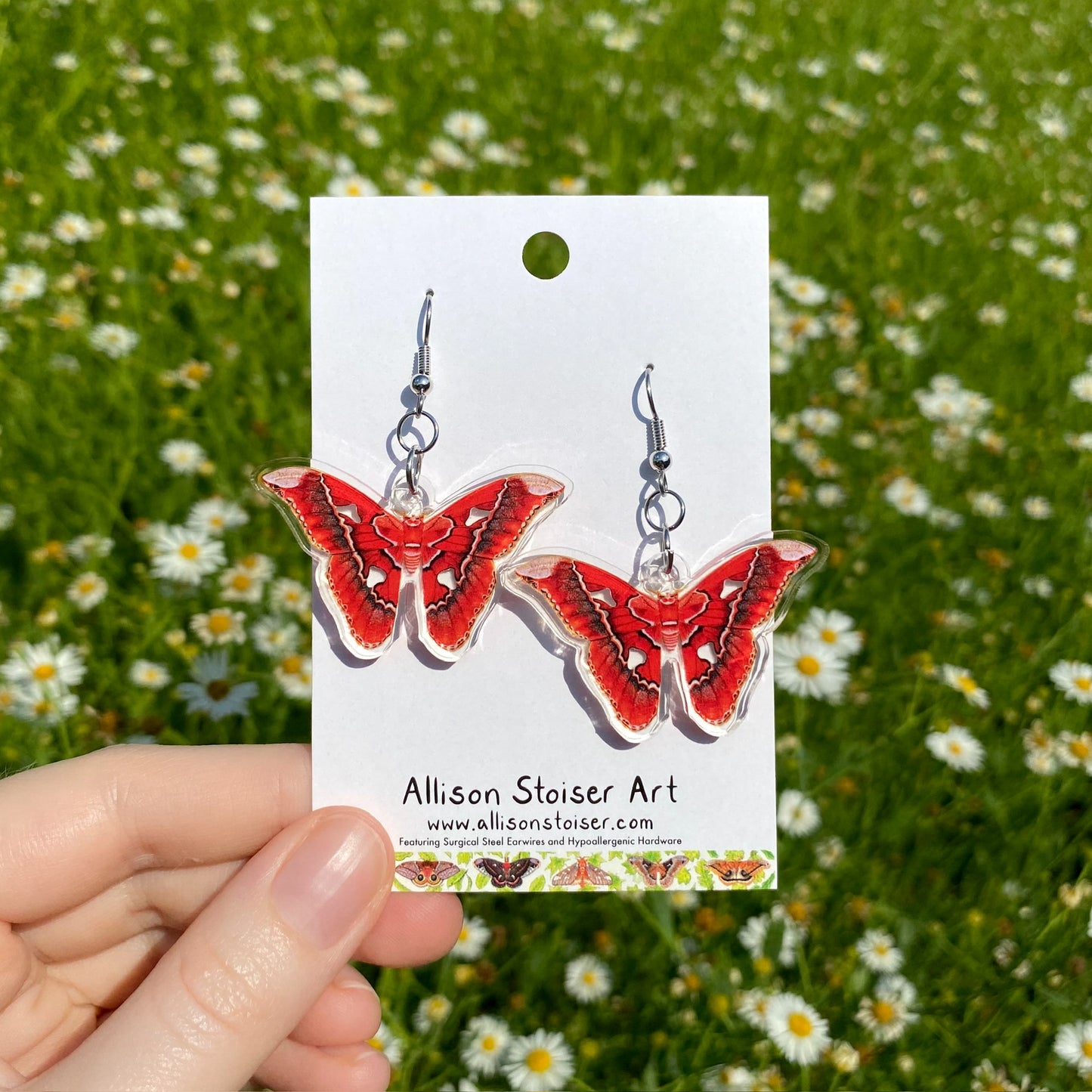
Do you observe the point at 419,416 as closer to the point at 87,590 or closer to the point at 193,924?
the point at 193,924

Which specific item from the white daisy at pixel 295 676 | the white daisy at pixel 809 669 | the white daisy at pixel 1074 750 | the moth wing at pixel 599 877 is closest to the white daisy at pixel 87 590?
the white daisy at pixel 295 676

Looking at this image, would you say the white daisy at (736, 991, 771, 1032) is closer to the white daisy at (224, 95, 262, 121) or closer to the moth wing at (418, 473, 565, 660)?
the moth wing at (418, 473, 565, 660)

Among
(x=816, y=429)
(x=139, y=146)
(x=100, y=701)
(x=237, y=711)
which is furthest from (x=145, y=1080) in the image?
(x=139, y=146)

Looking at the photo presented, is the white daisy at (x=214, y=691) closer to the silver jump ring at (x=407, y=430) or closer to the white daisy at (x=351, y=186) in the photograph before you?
the silver jump ring at (x=407, y=430)

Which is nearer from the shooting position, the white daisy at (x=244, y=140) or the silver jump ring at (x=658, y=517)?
the silver jump ring at (x=658, y=517)

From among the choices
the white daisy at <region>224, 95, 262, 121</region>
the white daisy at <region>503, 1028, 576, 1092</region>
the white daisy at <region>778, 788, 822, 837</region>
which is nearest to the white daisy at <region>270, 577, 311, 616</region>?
the white daisy at <region>503, 1028, 576, 1092</region>

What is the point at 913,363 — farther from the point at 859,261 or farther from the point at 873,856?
the point at 873,856
